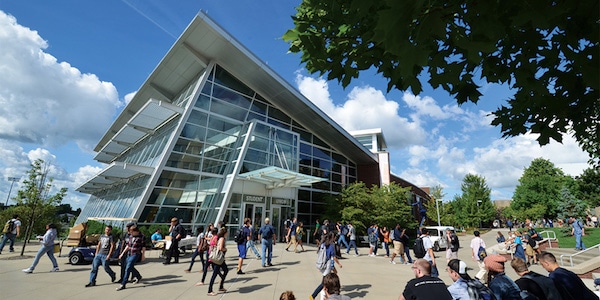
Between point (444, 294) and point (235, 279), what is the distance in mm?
6805

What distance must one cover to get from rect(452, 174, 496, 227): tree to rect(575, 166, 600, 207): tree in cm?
1551

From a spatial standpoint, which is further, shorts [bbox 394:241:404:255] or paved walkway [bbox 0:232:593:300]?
shorts [bbox 394:241:404:255]

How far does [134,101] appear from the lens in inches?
1019

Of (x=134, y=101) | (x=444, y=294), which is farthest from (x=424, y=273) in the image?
(x=134, y=101)

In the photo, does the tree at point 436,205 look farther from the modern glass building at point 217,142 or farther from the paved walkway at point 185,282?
the paved walkway at point 185,282

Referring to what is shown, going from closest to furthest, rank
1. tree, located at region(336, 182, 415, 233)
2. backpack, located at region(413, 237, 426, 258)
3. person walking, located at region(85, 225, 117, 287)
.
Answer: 1. person walking, located at region(85, 225, 117, 287)
2. backpack, located at region(413, 237, 426, 258)
3. tree, located at region(336, 182, 415, 233)

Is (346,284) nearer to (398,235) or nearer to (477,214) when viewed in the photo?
(398,235)

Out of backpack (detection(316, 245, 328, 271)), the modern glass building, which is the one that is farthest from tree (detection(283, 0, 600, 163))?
the modern glass building

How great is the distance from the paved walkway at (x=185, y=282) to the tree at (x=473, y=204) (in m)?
42.3

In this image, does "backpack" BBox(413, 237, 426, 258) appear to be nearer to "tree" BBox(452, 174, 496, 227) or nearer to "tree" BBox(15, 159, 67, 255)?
"tree" BBox(15, 159, 67, 255)

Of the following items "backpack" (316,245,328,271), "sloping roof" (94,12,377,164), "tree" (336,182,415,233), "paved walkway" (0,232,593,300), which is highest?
"sloping roof" (94,12,377,164)

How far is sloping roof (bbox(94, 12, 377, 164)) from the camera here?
58.3 ft

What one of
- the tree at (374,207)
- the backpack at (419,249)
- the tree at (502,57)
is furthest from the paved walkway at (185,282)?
the tree at (374,207)

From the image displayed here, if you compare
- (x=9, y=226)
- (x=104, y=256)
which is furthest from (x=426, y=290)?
(x=9, y=226)
